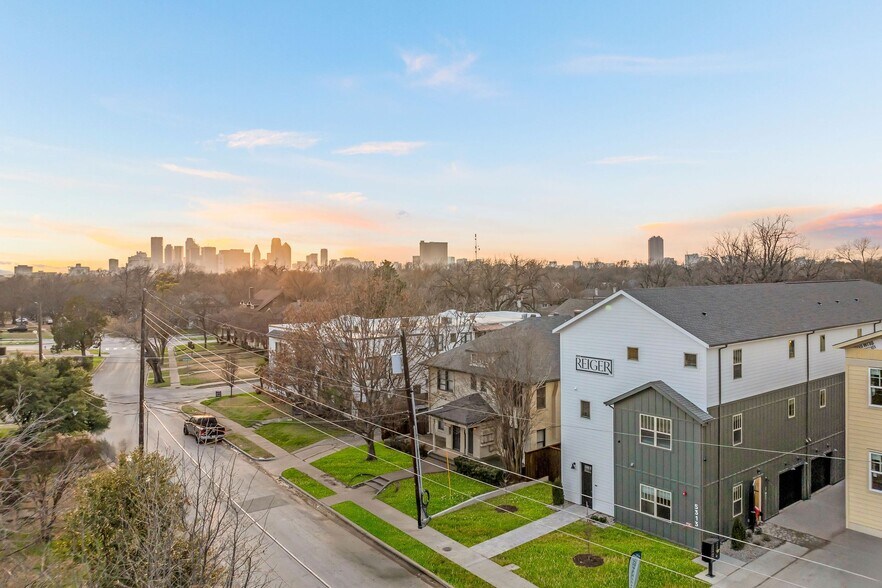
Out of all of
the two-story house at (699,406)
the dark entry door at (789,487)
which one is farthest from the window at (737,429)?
the dark entry door at (789,487)

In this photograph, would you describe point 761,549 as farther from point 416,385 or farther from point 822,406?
point 416,385

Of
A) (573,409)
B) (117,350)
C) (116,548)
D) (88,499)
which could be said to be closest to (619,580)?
(573,409)

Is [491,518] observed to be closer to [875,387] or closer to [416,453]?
[416,453]

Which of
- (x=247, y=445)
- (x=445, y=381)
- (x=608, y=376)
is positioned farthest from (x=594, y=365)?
(x=247, y=445)

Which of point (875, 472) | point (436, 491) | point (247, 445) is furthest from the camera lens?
point (247, 445)

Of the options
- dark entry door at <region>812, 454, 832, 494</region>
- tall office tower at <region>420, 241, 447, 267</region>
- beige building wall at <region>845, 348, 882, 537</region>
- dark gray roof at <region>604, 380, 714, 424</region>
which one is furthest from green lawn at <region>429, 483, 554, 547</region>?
tall office tower at <region>420, 241, 447, 267</region>

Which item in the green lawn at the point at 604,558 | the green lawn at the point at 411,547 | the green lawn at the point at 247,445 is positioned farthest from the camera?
the green lawn at the point at 247,445

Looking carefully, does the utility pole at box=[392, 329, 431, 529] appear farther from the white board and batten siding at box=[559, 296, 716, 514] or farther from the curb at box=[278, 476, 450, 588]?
the white board and batten siding at box=[559, 296, 716, 514]

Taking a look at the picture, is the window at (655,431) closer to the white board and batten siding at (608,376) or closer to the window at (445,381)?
the white board and batten siding at (608,376)
